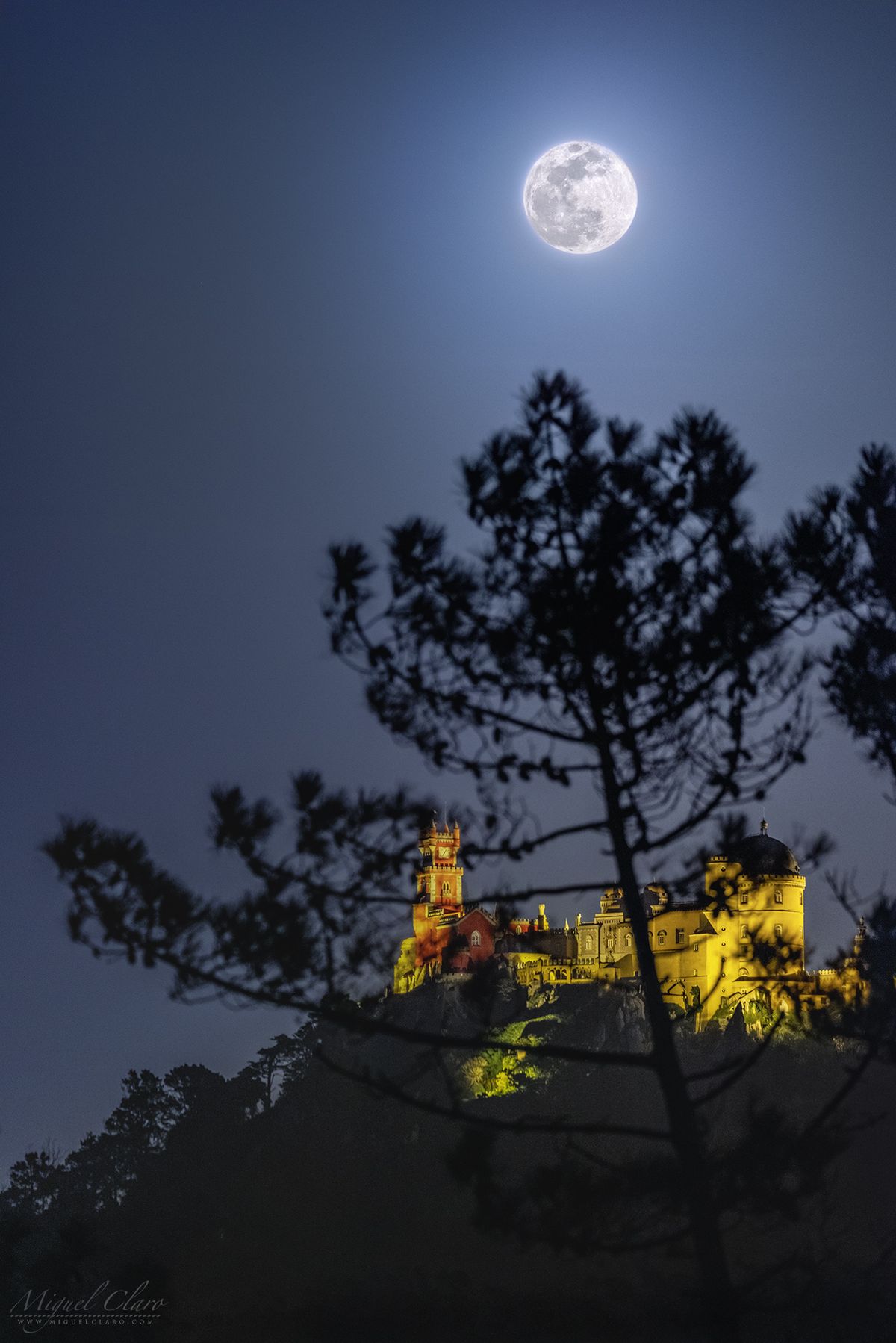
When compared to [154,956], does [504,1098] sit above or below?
above

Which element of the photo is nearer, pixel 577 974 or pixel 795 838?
pixel 795 838

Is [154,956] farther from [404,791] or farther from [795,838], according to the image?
[795,838]

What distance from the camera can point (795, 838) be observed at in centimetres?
1620

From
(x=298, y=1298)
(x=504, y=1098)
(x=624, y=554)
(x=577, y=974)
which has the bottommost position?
(x=298, y=1298)

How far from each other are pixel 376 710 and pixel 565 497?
136 inches

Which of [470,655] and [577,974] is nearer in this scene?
[470,655]

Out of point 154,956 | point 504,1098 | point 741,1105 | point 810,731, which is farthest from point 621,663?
point 504,1098

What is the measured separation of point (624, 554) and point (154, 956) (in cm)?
711

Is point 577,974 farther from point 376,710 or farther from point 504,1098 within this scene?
point 376,710

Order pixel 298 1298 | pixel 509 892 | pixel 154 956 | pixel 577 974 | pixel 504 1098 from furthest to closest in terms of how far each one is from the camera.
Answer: pixel 577 974 → pixel 504 1098 → pixel 298 1298 → pixel 509 892 → pixel 154 956

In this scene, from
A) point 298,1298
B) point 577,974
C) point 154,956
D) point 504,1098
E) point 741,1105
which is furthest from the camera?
point 577,974

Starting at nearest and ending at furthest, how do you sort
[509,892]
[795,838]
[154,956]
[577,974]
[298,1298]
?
[154,956] < [509,892] < [795,838] < [298,1298] < [577,974]

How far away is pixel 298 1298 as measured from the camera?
70.6 meters

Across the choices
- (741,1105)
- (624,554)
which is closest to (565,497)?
(624,554)
